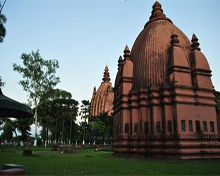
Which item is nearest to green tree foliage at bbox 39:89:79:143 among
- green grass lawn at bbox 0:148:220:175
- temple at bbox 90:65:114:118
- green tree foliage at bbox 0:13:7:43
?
temple at bbox 90:65:114:118

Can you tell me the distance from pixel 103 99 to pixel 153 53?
140ft

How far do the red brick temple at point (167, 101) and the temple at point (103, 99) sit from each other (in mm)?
40144

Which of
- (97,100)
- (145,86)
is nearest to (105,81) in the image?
(97,100)

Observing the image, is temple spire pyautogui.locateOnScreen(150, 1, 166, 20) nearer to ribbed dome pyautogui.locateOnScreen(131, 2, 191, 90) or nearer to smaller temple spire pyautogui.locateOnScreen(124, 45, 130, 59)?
ribbed dome pyautogui.locateOnScreen(131, 2, 191, 90)

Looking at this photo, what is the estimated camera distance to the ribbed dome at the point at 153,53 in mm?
16562

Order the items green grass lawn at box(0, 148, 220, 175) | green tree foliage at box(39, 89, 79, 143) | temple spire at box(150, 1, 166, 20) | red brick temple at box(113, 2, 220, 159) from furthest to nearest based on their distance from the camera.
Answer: green tree foliage at box(39, 89, 79, 143) → temple spire at box(150, 1, 166, 20) → red brick temple at box(113, 2, 220, 159) → green grass lawn at box(0, 148, 220, 175)

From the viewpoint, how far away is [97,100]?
197 ft

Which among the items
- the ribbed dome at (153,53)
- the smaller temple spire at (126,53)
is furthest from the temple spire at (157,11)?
the smaller temple spire at (126,53)

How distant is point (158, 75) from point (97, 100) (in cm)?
4455

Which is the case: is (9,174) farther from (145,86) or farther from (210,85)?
(210,85)

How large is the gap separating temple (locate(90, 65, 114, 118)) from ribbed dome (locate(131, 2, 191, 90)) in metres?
39.5

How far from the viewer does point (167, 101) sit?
14.7 meters

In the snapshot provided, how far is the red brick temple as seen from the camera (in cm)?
1375

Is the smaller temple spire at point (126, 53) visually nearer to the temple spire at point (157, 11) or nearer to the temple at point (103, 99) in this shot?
the temple spire at point (157, 11)
